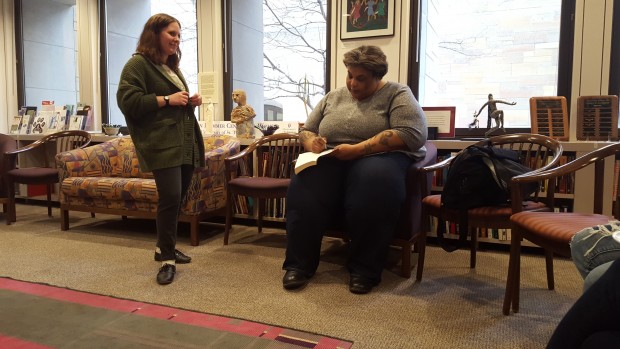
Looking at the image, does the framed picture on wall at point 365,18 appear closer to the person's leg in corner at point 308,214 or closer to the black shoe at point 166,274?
the person's leg in corner at point 308,214

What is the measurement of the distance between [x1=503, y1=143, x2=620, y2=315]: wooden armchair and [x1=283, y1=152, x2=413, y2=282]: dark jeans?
1.83ft

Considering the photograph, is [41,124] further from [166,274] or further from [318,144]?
[318,144]

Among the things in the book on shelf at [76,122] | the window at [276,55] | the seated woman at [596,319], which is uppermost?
the window at [276,55]

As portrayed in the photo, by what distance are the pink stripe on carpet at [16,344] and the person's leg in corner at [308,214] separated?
1.00 meters

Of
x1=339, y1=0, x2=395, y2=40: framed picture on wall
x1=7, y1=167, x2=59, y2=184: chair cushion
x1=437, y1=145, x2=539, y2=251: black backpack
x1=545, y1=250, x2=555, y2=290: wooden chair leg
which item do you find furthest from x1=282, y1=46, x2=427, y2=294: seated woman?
x1=7, y1=167, x2=59, y2=184: chair cushion

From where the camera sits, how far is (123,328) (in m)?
1.68

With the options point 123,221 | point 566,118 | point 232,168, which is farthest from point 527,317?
point 123,221

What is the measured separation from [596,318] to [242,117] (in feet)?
9.85

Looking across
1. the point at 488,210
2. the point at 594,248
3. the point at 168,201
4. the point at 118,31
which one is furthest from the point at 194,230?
the point at 118,31

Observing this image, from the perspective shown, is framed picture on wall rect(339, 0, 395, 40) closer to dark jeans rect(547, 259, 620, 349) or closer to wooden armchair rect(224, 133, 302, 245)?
wooden armchair rect(224, 133, 302, 245)

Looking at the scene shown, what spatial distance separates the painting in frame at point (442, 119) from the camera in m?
3.07

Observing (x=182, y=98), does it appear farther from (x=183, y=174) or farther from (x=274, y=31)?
(x=274, y=31)

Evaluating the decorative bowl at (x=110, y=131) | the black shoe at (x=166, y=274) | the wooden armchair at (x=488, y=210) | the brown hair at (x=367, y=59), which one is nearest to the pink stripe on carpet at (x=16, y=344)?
the black shoe at (x=166, y=274)

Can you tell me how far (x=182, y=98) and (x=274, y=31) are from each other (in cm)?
224
